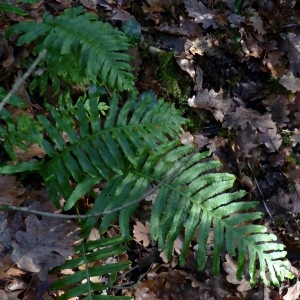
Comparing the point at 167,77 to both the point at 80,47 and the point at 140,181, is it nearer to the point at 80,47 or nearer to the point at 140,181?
the point at 80,47

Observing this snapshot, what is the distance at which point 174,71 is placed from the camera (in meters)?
4.35

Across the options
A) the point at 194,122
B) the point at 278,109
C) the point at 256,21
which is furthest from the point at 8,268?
the point at 256,21

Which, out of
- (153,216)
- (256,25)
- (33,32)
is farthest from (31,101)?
(256,25)

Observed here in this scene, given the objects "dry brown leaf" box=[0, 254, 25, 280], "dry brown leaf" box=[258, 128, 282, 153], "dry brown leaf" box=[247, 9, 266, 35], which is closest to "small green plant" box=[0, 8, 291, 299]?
"dry brown leaf" box=[0, 254, 25, 280]

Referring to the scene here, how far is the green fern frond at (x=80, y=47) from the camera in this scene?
10.7 feet

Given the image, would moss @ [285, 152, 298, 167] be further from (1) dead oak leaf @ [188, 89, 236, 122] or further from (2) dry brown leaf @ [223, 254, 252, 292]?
(2) dry brown leaf @ [223, 254, 252, 292]

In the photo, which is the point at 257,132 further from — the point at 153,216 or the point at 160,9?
the point at 153,216

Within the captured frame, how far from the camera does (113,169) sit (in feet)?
10.3

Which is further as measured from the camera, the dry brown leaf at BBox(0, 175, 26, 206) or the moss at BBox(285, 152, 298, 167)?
the moss at BBox(285, 152, 298, 167)

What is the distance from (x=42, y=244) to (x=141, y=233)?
86 cm

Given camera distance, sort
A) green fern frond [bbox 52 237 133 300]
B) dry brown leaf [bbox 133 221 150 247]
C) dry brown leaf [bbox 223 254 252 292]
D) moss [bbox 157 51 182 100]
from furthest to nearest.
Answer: moss [bbox 157 51 182 100]
dry brown leaf [bbox 223 254 252 292]
dry brown leaf [bbox 133 221 150 247]
green fern frond [bbox 52 237 133 300]

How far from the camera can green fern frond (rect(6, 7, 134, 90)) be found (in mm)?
3264

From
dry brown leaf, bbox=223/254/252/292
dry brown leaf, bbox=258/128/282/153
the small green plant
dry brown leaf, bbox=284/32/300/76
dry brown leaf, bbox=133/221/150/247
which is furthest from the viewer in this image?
dry brown leaf, bbox=284/32/300/76

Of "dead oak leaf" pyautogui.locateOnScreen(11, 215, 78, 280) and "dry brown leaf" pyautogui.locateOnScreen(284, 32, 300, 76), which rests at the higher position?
"dry brown leaf" pyautogui.locateOnScreen(284, 32, 300, 76)
